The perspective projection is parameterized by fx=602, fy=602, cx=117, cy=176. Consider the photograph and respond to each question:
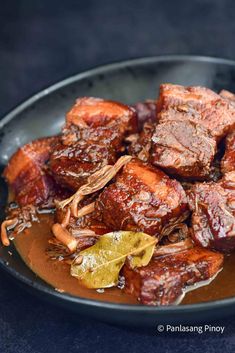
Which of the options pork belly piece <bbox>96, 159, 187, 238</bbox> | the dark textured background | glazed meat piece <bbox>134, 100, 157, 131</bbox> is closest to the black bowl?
glazed meat piece <bbox>134, 100, 157, 131</bbox>

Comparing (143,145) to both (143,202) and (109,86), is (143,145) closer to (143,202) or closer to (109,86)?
(143,202)

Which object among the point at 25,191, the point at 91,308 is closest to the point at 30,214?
the point at 25,191

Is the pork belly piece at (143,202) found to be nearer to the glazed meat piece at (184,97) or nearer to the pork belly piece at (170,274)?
the pork belly piece at (170,274)

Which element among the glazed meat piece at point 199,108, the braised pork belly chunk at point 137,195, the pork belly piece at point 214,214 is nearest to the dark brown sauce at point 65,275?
the braised pork belly chunk at point 137,195

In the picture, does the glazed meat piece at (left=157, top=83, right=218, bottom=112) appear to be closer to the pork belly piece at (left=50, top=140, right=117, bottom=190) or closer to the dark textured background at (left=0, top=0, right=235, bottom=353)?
the pork belly piece at (left=50, top=140, right=117, bottom=190)

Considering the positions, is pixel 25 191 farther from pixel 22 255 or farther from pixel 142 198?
pixel 142 198

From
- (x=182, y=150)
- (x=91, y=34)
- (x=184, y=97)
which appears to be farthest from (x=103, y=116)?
(x=91, y=34)
